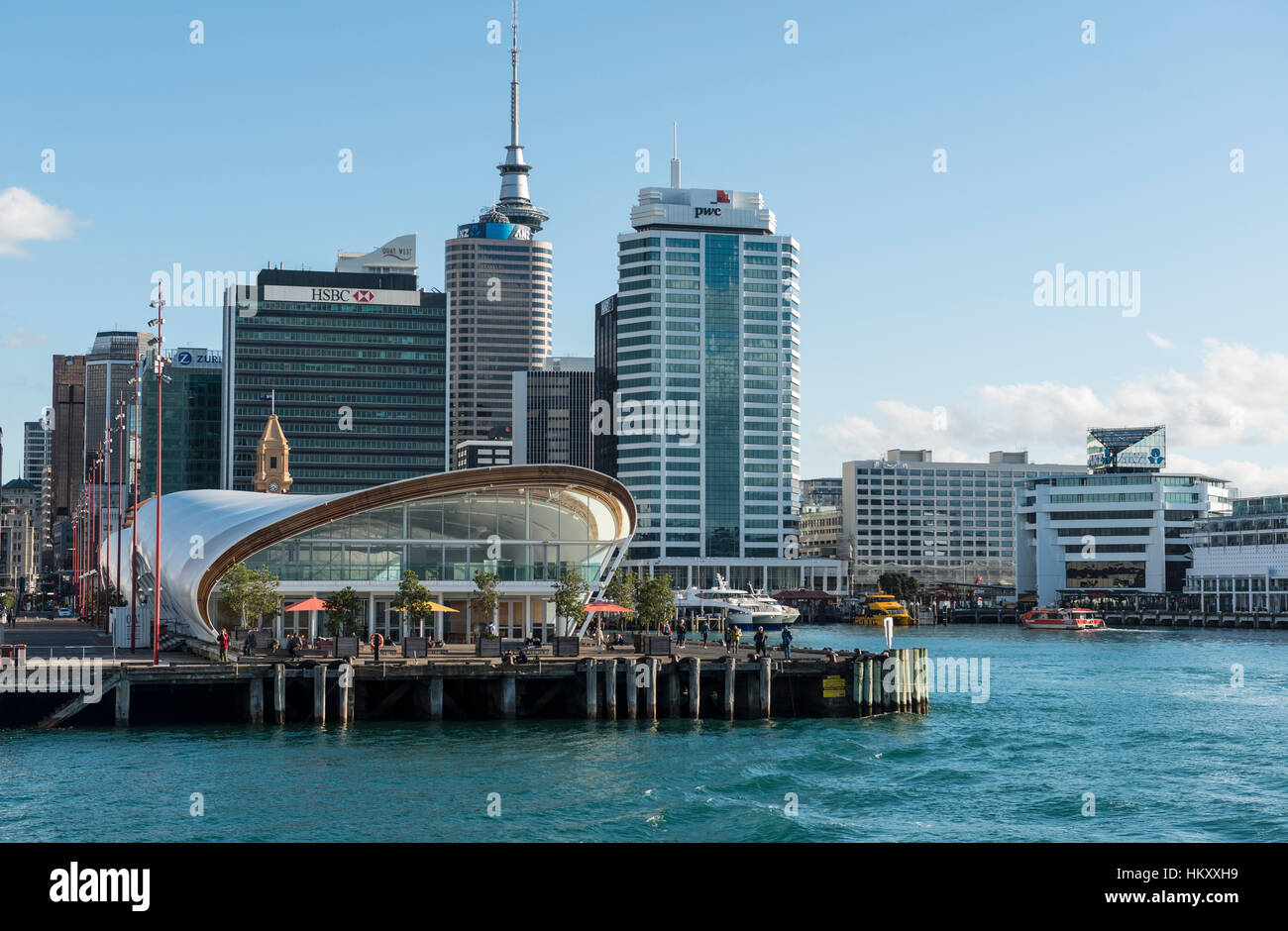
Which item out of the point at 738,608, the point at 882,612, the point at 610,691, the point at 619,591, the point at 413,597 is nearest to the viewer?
the point at 610,691

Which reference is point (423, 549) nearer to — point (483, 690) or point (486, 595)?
point (486, 595)

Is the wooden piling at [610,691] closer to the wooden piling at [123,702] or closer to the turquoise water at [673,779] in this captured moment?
the turquoise water at [673,779]

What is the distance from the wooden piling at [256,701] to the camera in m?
50.1

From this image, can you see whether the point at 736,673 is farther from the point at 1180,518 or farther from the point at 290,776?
the point at 1180,518

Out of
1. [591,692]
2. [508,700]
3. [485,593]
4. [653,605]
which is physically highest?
[485,593]

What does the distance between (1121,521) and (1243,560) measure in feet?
62.2

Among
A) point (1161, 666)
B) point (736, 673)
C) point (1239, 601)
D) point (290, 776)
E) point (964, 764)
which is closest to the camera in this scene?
point (290, 776)

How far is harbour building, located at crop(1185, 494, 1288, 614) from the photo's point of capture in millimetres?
167250

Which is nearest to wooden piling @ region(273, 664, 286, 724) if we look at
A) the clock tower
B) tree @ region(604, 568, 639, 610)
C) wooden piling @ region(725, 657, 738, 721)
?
wooden piling @ region(725, 657, 738, 721)

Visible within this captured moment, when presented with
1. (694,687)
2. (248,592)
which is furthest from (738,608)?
(694,687)

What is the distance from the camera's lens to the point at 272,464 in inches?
7234

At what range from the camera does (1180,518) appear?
187500 millimetres
